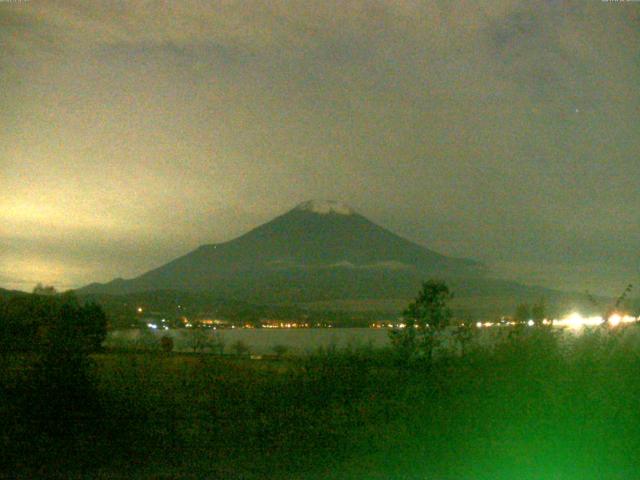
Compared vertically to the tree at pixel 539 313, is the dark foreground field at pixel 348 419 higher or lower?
lower

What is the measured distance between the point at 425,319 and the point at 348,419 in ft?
27.7

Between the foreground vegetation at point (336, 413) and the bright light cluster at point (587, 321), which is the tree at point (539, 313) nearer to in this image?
the bright light cluster at point (587, 321)

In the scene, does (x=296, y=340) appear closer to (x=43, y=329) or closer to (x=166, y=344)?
(x=166, y=344)

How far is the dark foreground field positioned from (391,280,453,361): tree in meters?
4.66

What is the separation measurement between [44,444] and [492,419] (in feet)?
19.7

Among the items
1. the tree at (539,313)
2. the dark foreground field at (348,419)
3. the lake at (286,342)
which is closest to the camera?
the dark foreground field at (348,419)

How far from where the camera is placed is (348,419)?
1291 centimetres

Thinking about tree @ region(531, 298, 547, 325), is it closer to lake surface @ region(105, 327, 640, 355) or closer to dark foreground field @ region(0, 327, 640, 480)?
lake surface @ region(105, 327, 640, 355)

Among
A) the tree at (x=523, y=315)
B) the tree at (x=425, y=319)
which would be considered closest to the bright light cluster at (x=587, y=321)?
the tree at (x=523, y=315)

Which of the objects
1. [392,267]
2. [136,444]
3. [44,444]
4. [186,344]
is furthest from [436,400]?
[392,267]

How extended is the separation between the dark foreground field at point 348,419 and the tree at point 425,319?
15.3 feet

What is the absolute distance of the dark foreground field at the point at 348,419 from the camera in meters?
10.4

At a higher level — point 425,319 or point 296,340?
point 425,319

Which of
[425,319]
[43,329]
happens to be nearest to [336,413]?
[43,329]
